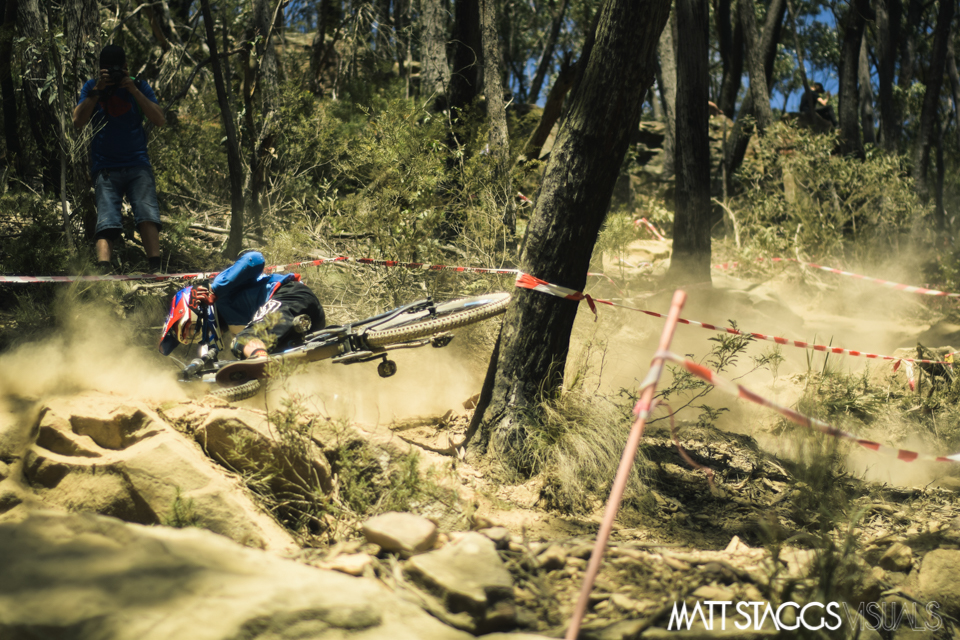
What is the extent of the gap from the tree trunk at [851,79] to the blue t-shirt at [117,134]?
457 inches

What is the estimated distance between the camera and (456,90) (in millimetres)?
8773

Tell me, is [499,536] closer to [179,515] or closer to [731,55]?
[179,515]

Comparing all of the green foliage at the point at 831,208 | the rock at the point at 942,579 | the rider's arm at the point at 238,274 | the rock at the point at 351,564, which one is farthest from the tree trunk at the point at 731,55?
the rock at the point at 351,564

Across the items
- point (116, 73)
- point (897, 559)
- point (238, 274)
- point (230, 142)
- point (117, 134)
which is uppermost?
point (116, 73)

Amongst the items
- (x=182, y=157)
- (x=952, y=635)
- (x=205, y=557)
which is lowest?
(x=952, y=635)

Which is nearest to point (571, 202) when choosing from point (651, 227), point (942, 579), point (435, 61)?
point (942, 579)

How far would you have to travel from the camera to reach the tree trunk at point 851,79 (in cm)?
1253

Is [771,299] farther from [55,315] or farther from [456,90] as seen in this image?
[55,315]

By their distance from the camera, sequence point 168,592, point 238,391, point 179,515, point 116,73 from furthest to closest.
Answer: point 116,73 < point 238,391 < point 179,515 < point 168,592

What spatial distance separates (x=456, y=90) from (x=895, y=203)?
295 inches

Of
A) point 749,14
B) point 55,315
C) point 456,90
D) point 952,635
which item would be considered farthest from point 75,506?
point 749,14

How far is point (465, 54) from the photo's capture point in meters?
8.82

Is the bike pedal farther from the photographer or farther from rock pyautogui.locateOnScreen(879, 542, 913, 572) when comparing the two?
rock pyautogui.locateOnScreen(879, 542, 913, 572)

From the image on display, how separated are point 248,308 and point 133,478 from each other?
1.76 m
